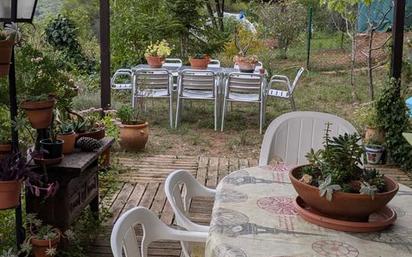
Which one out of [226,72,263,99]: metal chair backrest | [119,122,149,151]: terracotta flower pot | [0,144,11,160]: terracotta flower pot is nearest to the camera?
[0,144,11,160]: terracotta flower pot

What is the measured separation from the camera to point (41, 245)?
2.50 metres

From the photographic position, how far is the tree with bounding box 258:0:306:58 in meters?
9.34

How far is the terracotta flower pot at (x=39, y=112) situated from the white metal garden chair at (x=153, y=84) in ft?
12.3

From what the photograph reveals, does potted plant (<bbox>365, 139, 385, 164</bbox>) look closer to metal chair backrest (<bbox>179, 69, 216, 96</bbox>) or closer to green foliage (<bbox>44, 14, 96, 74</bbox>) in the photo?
metal chair backrest (<bbox>179, 69, 216, 96</bbox>)

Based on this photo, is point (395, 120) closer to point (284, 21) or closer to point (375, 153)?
point (375, 153)

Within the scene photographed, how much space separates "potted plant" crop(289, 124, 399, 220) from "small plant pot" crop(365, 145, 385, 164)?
3.24m

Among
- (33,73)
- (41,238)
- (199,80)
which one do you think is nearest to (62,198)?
(41,238)

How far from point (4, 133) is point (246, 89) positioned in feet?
13.0

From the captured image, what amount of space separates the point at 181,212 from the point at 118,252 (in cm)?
68

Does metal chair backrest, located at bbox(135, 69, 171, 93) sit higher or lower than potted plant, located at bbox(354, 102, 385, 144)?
higher

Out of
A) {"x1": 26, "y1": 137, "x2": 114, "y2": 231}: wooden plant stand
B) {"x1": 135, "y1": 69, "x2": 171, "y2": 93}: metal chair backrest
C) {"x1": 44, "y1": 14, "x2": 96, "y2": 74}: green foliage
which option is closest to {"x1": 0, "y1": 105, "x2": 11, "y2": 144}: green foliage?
{"x1": 26, "y1": 137, "x2": 114, "y2": 231}: wooden plant stand

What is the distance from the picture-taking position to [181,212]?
2.03m

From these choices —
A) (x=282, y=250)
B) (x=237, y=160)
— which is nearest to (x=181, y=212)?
(x=282, y=250)

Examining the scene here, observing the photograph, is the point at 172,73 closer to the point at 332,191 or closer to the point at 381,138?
the point at 381,138
